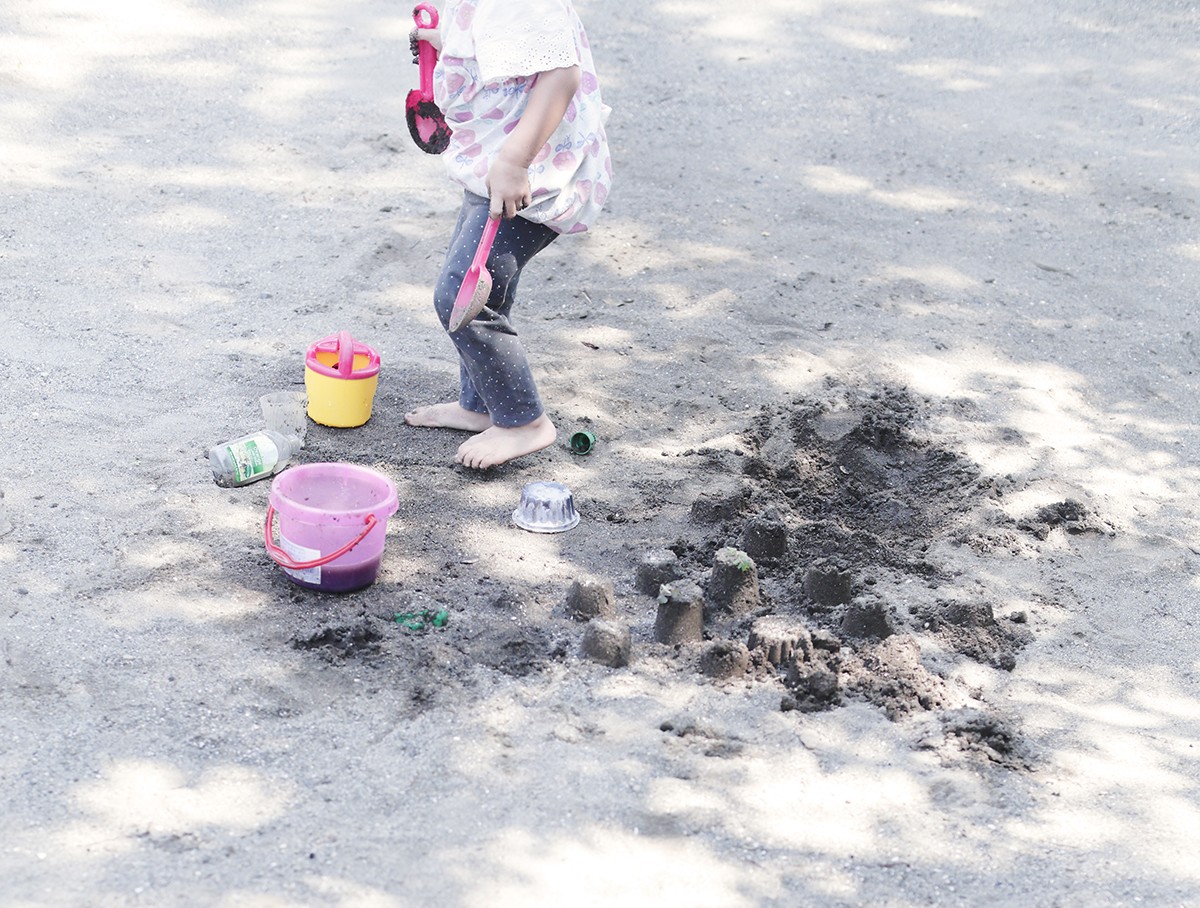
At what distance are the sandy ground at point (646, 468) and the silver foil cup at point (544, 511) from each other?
73 millimetres

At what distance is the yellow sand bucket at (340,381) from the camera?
4.35 meters

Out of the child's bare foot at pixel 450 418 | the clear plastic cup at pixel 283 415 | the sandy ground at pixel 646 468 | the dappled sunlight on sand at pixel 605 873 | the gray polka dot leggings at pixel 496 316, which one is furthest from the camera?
the child's bare foot at pixel 450 418

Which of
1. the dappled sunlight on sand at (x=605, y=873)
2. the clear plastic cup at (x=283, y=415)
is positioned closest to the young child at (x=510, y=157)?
the clear plastic cup at (x=283, y=415)

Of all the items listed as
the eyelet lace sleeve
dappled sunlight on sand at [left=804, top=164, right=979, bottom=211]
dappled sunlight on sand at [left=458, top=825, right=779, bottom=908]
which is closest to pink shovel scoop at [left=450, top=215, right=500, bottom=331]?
the eyelet lace sleeve

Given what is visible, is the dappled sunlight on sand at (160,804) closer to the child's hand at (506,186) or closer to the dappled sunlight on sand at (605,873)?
the dappled sunlight on sand at (605,873)

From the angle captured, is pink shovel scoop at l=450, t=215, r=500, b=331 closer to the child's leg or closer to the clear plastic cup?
the child's leg

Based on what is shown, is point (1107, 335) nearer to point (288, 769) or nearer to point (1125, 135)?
point (1125, 135)

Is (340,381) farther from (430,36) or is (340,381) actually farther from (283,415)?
(430,36)

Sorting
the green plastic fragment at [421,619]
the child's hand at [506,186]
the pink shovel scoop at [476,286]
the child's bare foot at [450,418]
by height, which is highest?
the child's hand at [506,186]

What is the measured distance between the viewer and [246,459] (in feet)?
13.0

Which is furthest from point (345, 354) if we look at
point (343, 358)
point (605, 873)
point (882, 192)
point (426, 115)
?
point (882, 192)

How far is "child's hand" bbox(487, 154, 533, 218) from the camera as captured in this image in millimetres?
3709

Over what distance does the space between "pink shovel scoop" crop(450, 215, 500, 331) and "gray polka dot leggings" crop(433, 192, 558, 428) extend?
0.18 feet

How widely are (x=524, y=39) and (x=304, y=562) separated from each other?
1.50 meters
